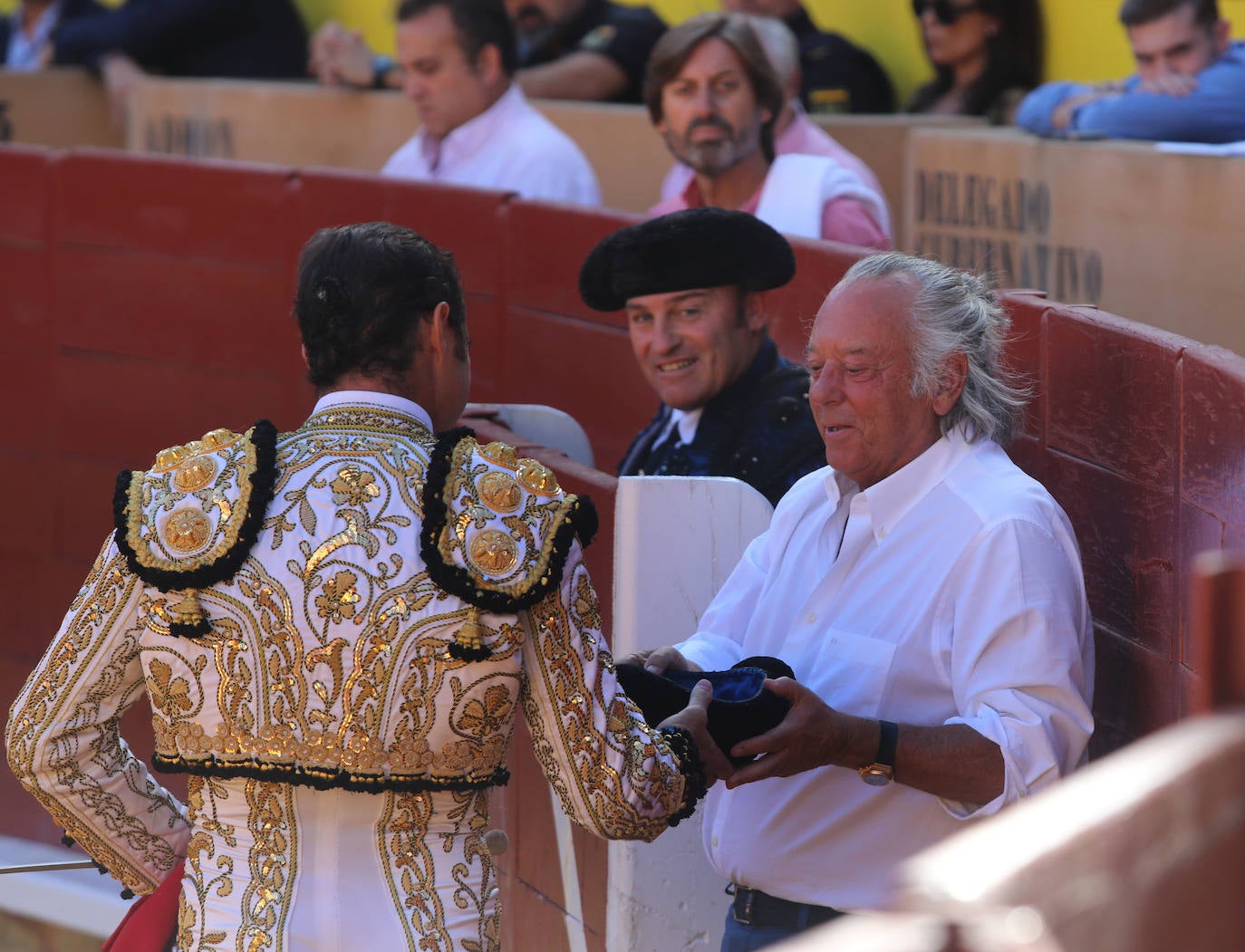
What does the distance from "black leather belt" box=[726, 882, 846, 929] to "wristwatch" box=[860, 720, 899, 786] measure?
0.69 feet

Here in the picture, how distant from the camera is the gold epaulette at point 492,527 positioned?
79.9 inches

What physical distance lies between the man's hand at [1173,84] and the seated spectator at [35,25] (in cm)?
603

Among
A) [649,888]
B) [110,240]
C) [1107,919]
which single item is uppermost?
[1107,919]

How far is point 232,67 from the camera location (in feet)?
28.6

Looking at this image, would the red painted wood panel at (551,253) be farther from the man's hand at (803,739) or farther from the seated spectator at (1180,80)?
the man's hand at (803,739)

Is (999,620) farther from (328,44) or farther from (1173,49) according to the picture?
(328,44)

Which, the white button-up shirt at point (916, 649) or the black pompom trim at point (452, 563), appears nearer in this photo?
the black pompom trim at point (452, 563)

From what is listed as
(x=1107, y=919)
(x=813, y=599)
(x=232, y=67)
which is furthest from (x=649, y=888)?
(x=232, y=67)

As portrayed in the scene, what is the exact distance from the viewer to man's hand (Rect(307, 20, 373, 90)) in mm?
7676

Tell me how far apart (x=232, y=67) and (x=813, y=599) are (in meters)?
6.88

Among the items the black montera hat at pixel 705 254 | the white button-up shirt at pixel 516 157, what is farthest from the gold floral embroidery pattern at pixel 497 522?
the white button-up shirt at pixel 516 157

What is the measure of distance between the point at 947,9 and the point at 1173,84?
1.60 m

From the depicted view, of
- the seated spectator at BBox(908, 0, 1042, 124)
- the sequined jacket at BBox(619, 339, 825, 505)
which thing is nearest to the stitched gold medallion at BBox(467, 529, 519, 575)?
the sequined jacket at BBox(619, 339, 825, 505)

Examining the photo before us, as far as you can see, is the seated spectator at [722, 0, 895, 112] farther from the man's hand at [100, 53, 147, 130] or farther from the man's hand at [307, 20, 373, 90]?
the man's hand at [100, 53, 147, 130]
